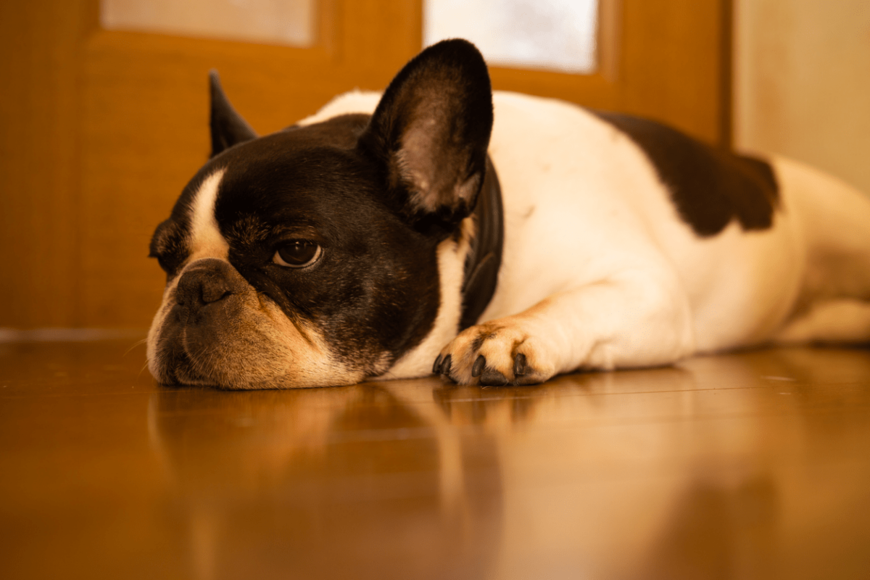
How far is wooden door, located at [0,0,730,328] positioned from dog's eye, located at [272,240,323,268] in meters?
1.61

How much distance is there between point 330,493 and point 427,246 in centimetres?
78

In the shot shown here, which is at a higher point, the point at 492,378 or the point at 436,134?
the point at 436,134

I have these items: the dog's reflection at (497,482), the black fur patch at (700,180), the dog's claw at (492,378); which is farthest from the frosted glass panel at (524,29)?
the dog's reflection at (497,482)

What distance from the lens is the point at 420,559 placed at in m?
0.42

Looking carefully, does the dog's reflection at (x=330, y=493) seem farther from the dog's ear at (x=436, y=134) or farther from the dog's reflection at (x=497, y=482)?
the dog's ear at (x=436, y=134)

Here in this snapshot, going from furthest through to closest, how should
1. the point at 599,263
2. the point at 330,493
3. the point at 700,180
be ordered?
the point at 700,180 → the point at 599,263 → the point at 330,493

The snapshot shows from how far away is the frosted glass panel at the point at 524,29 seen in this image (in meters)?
2.87

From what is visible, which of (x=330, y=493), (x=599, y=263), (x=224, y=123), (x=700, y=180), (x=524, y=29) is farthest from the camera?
(x=524, y=29)

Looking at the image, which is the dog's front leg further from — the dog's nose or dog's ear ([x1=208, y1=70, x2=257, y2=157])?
dog's ear ([x1=208, y1=70, x2=257, y2=157])

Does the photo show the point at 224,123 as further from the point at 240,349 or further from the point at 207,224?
the point at 240,349

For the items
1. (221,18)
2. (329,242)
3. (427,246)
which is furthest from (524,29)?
(329,242)

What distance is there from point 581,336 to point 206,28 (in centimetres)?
212

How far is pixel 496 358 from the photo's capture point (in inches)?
43.0

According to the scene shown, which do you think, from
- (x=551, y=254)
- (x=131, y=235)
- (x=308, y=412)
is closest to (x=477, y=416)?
(x=308, y=412)
